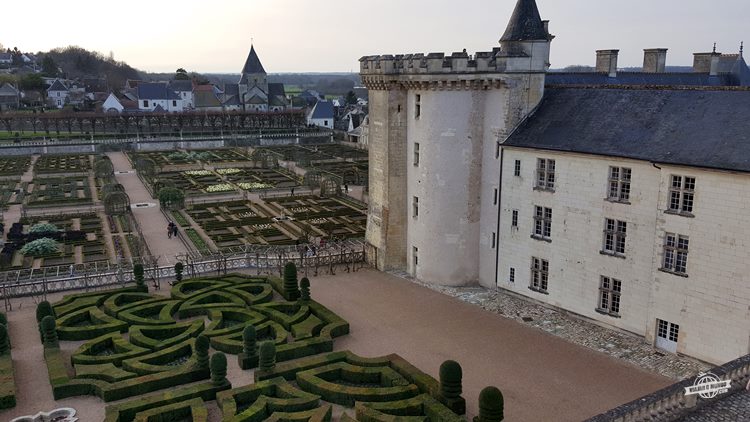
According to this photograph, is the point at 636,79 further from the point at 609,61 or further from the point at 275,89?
the point at 275,89

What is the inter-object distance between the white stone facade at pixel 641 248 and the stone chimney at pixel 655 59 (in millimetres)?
22621

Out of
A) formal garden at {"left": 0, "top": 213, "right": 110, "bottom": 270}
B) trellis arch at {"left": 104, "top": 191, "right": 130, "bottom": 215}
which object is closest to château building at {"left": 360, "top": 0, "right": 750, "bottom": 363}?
formal garden at {"left": 0, "top": 213, "right": 110, "bottom": 270}

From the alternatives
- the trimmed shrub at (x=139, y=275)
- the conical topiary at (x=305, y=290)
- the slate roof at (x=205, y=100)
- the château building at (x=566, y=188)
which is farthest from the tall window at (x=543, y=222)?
the slate roof at (x=205, y=100)

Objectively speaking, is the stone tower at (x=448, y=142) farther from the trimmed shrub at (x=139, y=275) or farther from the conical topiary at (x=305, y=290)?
the trimmed shrub at (x=139, y=275)

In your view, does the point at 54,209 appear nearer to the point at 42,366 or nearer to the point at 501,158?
the point at 42,366

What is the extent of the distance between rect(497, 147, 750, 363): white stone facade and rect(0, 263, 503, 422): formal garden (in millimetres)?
10080

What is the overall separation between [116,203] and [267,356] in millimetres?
34534

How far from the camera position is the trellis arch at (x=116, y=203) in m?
49.9

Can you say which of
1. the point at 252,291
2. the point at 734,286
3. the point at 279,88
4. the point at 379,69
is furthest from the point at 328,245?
the point at 279,88

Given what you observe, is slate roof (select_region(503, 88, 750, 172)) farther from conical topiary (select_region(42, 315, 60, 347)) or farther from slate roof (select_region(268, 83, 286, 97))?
slate roof (select_region(268, 83, 286, 97))

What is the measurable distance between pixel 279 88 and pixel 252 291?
455ft

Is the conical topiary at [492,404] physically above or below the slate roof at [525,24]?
below

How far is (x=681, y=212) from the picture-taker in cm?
2342

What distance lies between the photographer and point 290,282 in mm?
30219
